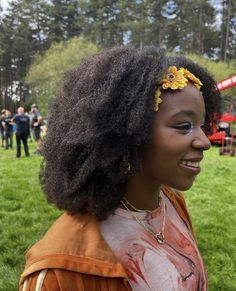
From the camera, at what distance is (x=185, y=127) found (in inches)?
45.4

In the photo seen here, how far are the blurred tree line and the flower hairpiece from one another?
3435 centimetres

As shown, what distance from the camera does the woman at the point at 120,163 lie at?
108cm

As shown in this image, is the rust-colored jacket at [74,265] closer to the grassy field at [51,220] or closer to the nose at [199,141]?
the nose at [199,141]

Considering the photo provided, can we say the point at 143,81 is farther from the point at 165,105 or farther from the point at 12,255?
the point at 12,255

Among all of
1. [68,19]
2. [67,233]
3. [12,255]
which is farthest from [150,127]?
[68,19]

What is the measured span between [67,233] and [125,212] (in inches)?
8.5

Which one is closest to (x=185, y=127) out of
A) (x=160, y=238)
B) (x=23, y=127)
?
(x=160, y=238)

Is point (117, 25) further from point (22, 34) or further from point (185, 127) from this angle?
point (185, 127)

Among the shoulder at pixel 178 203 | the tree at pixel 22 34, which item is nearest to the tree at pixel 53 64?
the tree at pixel 22 34

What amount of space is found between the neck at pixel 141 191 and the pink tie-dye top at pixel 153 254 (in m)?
0.03

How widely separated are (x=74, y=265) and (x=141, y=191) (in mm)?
351

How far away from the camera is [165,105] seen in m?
1.13

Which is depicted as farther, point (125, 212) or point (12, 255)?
point (12, 255)

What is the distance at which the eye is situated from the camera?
3.75ft
